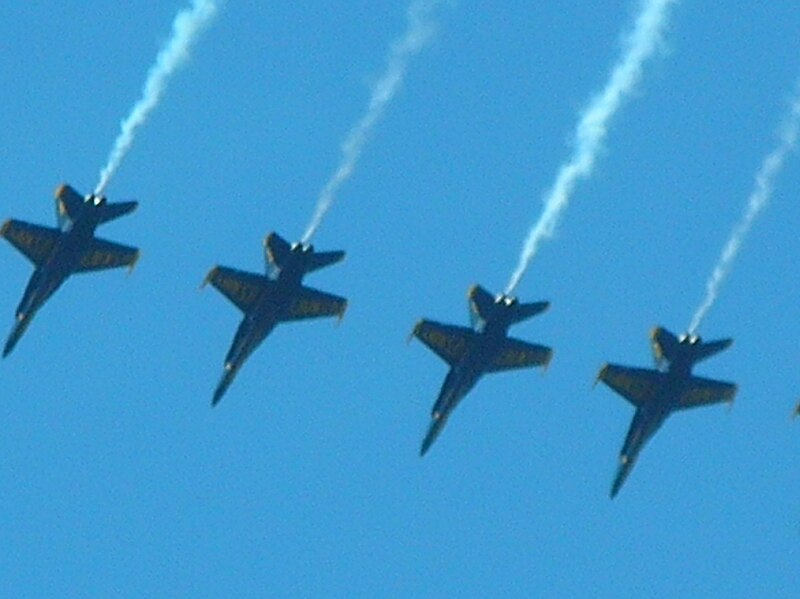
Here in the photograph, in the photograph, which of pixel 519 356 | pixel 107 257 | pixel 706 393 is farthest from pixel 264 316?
pixel 706 393

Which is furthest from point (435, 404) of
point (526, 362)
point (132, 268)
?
point (132, 268)

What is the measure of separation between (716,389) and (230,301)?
549 inches

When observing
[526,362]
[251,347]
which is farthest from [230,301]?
[526,362]

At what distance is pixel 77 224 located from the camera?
340 feet

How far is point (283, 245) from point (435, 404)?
A: 346 inches

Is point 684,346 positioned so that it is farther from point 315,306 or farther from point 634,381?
point 315,306

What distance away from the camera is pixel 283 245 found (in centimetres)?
10281

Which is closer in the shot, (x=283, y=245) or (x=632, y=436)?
(x=283, y=245)

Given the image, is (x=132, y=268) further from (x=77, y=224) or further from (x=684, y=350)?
(x=684, y=350)

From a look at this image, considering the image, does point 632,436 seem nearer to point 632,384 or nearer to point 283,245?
point 632,384

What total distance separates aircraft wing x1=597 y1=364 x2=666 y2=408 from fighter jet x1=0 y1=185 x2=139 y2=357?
44.9 ft

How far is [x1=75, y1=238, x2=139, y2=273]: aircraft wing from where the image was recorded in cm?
10575

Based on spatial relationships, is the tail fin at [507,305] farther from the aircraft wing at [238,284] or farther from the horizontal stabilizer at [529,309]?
the aircraft wing at [238,284]

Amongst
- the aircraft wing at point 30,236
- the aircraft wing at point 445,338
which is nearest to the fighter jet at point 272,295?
the aircraft wing at point 445,338
